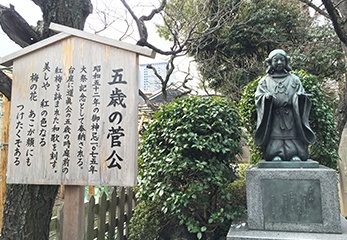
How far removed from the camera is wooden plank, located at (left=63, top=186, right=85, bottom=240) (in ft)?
7.68

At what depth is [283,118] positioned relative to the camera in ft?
12.7

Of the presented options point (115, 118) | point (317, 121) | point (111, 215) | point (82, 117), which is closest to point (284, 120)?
point (317, 121)

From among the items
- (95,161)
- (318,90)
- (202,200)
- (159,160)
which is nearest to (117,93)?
(95,161)

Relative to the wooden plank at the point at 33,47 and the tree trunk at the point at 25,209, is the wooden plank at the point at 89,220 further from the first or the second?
the wooden plank at the point at 33,47

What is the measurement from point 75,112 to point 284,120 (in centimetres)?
309

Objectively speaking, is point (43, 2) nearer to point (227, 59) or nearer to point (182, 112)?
point (182, 112)

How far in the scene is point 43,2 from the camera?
10.7 feet

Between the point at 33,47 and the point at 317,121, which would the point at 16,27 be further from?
the point at 317,121

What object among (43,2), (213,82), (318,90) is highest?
(213,82)

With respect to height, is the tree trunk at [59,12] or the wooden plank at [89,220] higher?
the tree trunk at [59,12]

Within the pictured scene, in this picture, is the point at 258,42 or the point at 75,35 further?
the point at 258,42

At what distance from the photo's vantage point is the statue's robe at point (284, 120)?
371 cm

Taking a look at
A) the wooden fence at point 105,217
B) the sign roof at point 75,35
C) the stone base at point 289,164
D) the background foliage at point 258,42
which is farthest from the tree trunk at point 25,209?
the background foliage at point 258,42

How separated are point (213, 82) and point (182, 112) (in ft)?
23.8
